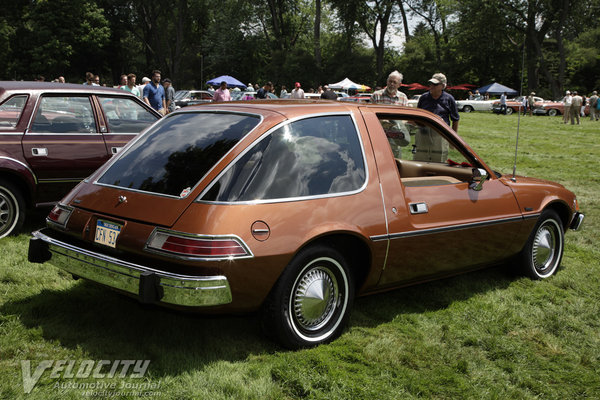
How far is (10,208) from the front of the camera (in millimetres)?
6051

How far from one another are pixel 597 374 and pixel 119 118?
5.60 m

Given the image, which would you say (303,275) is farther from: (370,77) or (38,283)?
(370,77)

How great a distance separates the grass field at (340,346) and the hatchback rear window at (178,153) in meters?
0.79

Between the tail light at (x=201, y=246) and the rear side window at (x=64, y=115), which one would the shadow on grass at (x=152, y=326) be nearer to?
the tail light at (x=201, y=246)

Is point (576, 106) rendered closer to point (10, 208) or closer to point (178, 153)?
point (10, 208)

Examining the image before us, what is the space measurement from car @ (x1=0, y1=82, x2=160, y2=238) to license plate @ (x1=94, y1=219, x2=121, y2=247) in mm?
2941

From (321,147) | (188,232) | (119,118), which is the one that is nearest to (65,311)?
(188,232)

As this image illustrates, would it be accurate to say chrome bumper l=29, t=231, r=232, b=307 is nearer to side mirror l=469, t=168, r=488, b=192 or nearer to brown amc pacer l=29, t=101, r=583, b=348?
brown amc pacer l=29, t=101, r=583, b=348

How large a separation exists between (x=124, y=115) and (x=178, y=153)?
11.9 feet

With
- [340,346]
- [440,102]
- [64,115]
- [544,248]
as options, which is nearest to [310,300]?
[340,346]

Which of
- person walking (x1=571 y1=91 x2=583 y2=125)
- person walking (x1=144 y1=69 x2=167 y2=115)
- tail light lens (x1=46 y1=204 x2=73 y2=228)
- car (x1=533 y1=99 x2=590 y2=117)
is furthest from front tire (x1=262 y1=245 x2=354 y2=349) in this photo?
car (x1=533 y1=99 x2=590 y2=117)

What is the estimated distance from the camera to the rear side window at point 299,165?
3.39m

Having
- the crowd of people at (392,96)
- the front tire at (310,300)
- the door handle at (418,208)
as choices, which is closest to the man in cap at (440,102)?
the crowd of people at (392,96)

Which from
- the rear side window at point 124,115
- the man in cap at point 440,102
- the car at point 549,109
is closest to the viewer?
the rear side window at point 124,115
